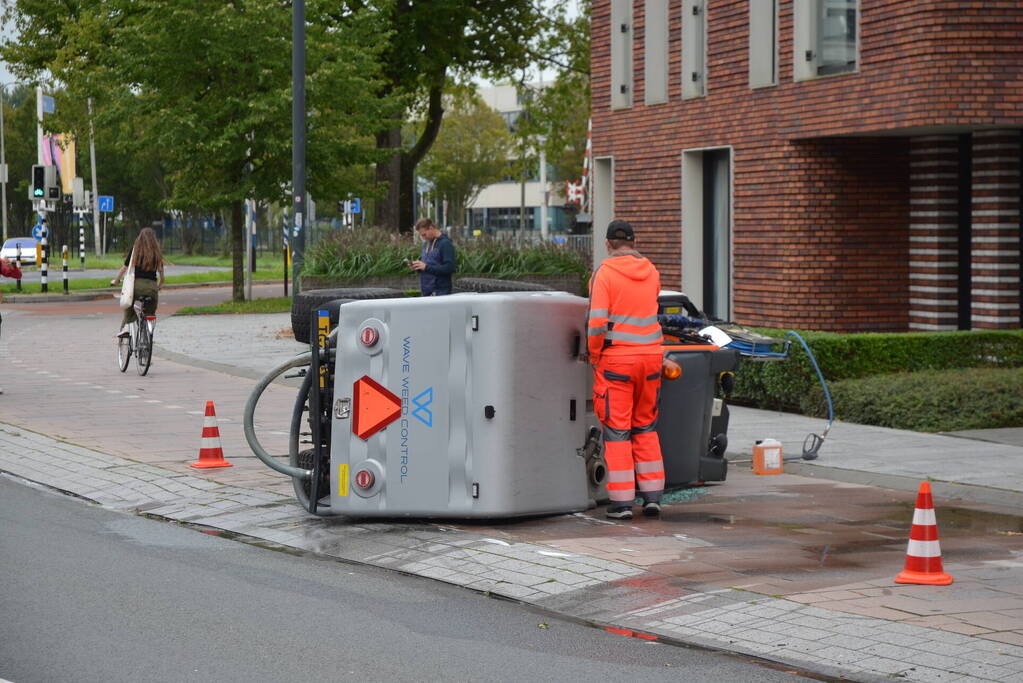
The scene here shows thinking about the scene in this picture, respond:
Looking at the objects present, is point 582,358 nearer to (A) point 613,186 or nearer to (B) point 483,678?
(B) point 483,678

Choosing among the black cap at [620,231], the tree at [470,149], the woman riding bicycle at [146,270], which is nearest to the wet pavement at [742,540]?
the black cap at [620,231]

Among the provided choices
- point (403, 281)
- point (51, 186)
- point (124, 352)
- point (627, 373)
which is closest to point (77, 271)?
point (51, 186)

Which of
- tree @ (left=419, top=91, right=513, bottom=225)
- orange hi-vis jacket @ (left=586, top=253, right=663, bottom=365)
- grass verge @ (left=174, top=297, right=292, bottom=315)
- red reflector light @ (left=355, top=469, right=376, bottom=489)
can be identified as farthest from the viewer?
tree @ (left=419, top=91, right=513, bottom=225)

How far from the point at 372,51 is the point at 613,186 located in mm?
11547

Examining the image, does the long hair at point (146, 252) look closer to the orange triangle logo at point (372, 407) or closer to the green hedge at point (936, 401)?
the green hedge at point (936, 401)

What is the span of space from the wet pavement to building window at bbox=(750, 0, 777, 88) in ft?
22.8

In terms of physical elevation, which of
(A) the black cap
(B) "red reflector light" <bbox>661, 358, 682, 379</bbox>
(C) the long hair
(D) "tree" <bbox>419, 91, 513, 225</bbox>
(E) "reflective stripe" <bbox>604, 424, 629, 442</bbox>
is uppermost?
(D) "tree" <bbox>419, 91, 513, 225</bbox>

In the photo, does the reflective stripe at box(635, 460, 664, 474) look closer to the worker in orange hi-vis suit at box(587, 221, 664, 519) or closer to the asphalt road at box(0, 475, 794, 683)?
the worker in orange hi-vis suit at box(587, 221, 664, 519)

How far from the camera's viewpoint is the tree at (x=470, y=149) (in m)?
86.6

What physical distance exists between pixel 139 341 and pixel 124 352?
1.51ft

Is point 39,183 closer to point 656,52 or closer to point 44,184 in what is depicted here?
point 44,184

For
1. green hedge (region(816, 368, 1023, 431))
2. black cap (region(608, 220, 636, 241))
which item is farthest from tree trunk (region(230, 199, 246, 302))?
black cap (region(608, 220, 636, 241))

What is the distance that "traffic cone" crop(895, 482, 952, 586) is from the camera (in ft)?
25.1

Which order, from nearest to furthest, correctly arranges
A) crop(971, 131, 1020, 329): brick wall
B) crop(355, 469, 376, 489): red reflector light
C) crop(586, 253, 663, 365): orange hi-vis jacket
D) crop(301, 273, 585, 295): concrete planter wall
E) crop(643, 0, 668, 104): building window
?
crop(355, 469, 376, 489): red reflector light < crop(586, 253, 663, 365): orange hi-vis jacket < crop(971, 131, 1020, 329): brick wall < crop(643, 0, 668, 104): building window < crop(301, 273, 585, 295): concrete planter wall
